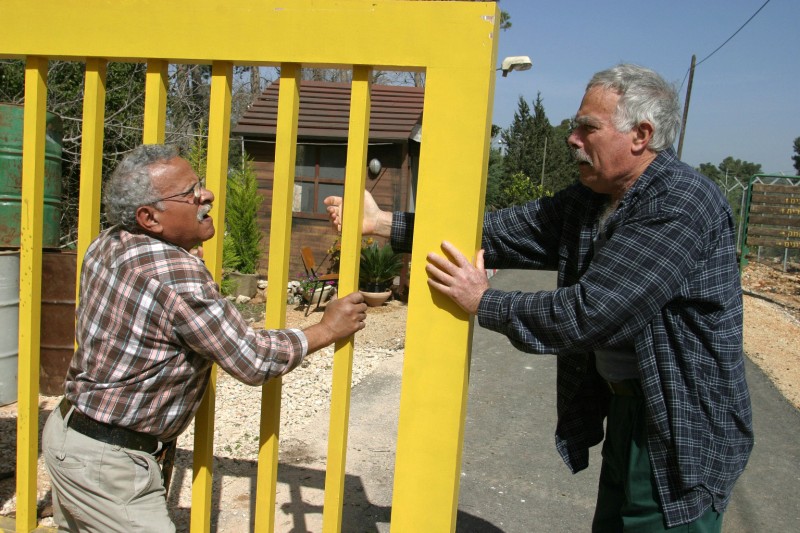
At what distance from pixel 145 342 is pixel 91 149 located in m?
0.58

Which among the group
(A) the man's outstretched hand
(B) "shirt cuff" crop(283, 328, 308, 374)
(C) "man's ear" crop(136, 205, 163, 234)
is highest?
(C) "man's ear" crop(136, 205, 163, 234)

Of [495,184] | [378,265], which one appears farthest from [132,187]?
[495,184]

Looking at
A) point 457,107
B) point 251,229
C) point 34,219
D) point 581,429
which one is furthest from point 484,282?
point 251,229

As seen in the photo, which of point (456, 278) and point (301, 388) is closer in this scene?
point (456, 278)

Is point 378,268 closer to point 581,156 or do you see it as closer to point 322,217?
point 322,217

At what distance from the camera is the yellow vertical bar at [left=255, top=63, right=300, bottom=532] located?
5.97ft

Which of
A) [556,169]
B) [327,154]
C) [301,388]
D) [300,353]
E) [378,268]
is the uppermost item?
[556,169]

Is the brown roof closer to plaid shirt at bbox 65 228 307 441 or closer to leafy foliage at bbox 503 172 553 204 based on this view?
plaid shirt at bbox 65 228 307 441

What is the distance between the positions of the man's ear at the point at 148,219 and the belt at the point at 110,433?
536 mm

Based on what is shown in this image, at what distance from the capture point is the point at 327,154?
39.5ft

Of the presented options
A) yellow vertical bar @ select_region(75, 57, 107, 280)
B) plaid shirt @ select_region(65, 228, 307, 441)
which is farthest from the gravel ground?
yellow vertical bar @ select_region(75, 57, 107, 280)

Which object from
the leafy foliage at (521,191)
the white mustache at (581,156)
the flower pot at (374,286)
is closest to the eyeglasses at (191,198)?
the white mustache at (581,156)

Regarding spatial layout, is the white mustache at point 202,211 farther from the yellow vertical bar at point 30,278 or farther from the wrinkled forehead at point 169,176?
the yellow vertical bar at point 30,278

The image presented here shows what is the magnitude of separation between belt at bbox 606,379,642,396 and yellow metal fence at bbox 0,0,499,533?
1.94 ft
